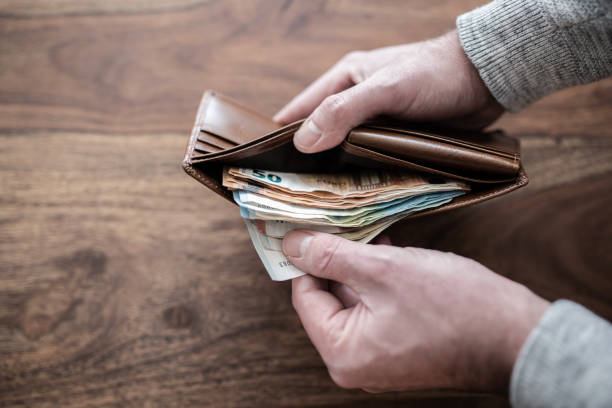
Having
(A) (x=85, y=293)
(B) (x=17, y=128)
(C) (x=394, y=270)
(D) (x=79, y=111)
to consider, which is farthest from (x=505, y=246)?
(B) (x=17, y=128)

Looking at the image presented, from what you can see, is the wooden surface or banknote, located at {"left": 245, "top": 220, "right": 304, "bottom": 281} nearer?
banknote, located at {"left": 245, "top": 220, "right": 304, "bottom": 281}

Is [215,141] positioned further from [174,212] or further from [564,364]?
[564,364]

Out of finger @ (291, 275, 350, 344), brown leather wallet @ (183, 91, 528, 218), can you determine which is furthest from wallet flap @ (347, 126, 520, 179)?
finger @ (291, 275, 350, 344)

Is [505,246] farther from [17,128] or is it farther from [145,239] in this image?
[17,128]

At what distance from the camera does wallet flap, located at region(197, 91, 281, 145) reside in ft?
2.10

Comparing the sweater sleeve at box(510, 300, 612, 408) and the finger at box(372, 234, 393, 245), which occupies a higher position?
the finger at box(372, 234, 393, 245)

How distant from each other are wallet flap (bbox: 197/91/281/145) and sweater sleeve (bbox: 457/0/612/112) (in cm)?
46

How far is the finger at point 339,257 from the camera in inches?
24.2

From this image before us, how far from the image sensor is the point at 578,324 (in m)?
0.56

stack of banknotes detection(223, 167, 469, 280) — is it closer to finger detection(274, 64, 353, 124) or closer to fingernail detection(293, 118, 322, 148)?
fingernail detection(293, 118, 322, 148)

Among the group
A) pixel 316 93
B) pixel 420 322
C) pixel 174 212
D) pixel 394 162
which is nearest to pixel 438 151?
pixel 394 162

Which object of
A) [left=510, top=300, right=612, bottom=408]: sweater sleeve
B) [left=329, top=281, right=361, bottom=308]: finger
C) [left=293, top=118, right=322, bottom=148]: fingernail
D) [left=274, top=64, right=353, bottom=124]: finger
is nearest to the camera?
[left=510, top=300, right=612, bottom=408]: sweater sleeve

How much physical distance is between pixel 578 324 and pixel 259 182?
22.1 inches

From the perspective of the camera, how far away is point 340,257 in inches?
24.8
